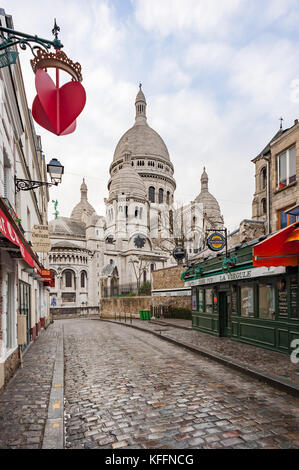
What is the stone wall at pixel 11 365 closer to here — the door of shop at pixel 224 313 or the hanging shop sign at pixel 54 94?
the hanging shop sign at pixel 54 94

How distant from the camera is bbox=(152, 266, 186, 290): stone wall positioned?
23.4 meters

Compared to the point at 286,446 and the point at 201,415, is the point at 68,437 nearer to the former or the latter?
the point at 201,415

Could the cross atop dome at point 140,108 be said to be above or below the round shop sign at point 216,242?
above

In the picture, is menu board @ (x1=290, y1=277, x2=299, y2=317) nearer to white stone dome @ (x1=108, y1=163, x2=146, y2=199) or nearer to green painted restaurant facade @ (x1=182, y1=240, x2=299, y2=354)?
green painted restaurant facade @ (x1=182, y1=240, x2=299, y2=354)

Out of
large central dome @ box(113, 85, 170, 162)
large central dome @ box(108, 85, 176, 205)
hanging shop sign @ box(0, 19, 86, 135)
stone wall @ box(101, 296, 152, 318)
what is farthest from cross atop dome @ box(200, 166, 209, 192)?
hanging shop sign @ box(0, 19, 86, 135)

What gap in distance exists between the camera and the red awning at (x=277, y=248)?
7114 mm

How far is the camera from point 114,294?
3828 centimetres

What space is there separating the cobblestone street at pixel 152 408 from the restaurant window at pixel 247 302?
2715 millimetres

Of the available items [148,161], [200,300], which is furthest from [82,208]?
[200,300]

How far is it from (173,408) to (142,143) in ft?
272

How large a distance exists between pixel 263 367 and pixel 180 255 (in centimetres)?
1313

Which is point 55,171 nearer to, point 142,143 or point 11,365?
point 11,365

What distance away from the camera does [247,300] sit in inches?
427

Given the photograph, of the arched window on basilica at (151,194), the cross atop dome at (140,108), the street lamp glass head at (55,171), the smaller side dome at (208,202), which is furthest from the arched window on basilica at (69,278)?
the cross atop dome at (140,108)
